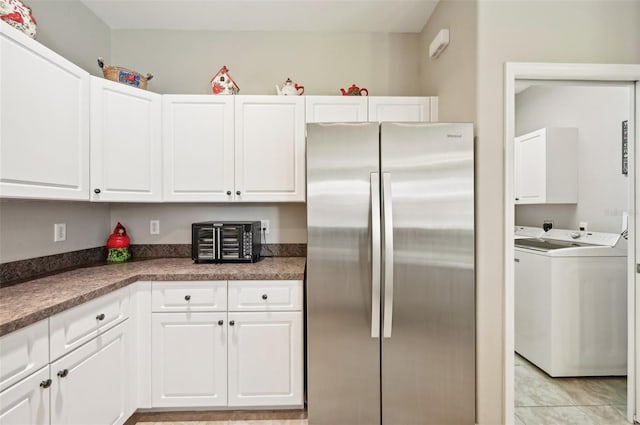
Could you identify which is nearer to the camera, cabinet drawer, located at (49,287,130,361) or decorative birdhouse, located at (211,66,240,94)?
cabinet drawer, located at (49,287,130,361)

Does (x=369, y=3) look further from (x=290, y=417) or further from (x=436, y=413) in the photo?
(x=290, y=417)

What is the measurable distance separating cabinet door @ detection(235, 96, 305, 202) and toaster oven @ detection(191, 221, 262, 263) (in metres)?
0.25

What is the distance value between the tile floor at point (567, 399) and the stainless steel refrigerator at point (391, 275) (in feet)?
1.96

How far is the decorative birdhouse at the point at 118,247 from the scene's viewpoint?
250cm

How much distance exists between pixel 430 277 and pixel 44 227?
230cm

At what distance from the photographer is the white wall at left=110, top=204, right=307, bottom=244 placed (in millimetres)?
2707

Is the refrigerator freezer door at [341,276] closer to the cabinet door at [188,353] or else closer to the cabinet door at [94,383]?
the cabinet door at [188,353]

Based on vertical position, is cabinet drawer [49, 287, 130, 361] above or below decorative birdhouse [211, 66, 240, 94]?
below

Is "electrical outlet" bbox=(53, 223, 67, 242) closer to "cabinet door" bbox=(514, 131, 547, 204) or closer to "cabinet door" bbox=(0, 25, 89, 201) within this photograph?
"cabinet door" bbox=(0, 25, 89, 201)

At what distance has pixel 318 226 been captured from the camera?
1.84 m

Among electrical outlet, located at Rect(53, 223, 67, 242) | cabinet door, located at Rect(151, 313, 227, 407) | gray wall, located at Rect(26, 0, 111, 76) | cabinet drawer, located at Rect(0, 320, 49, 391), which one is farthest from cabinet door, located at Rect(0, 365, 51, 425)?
gray wall, located at Rect(26, 0, 111, 76)

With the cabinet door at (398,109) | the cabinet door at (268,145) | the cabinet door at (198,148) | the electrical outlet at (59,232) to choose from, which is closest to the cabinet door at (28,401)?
the electrical outlet at (59,232)

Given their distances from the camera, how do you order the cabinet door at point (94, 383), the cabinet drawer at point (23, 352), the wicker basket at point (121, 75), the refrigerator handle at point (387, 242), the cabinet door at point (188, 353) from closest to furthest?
the cabinet drawer at point (23, 352)
the cabinet door at point (94, 383)
the refrigerator handle at point (387, 242)
the cabinet door at point (188, 353)
the wicker basket at point (121, 75)

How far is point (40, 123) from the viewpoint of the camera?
162cm
